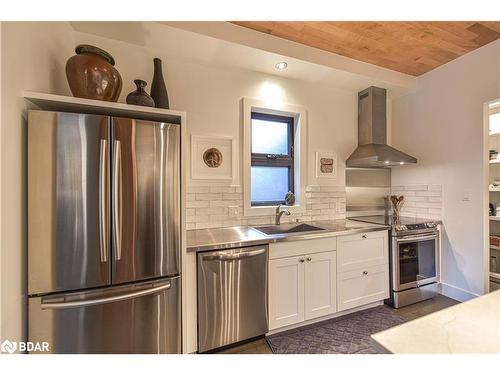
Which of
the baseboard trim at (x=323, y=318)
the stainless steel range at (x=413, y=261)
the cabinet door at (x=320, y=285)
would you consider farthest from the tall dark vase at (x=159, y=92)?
the stainless steel range at (x=413, y=261)

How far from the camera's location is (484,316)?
0.66 m

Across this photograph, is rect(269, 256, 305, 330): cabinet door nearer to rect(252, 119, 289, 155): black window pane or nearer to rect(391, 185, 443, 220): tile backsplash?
rect(252, 119, 289, 155): black window pane

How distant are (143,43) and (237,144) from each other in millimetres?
1196

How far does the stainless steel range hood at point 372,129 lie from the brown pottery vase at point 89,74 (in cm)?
259

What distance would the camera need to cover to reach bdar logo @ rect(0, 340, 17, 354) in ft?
3.21

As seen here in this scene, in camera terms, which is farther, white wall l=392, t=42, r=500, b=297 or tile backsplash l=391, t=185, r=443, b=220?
tile backsplash l=391, t=185, r=443, b=220

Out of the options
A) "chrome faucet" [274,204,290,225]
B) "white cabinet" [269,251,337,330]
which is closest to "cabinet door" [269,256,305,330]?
"white cabinet" [269,251,337,330]

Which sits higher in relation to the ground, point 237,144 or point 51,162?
point 237,144

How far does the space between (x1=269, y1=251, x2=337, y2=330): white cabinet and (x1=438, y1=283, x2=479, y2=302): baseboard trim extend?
154 centimetres

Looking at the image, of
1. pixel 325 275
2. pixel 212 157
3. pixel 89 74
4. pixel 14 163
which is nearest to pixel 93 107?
pixel 89 74

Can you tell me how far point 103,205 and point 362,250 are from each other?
2.21m
